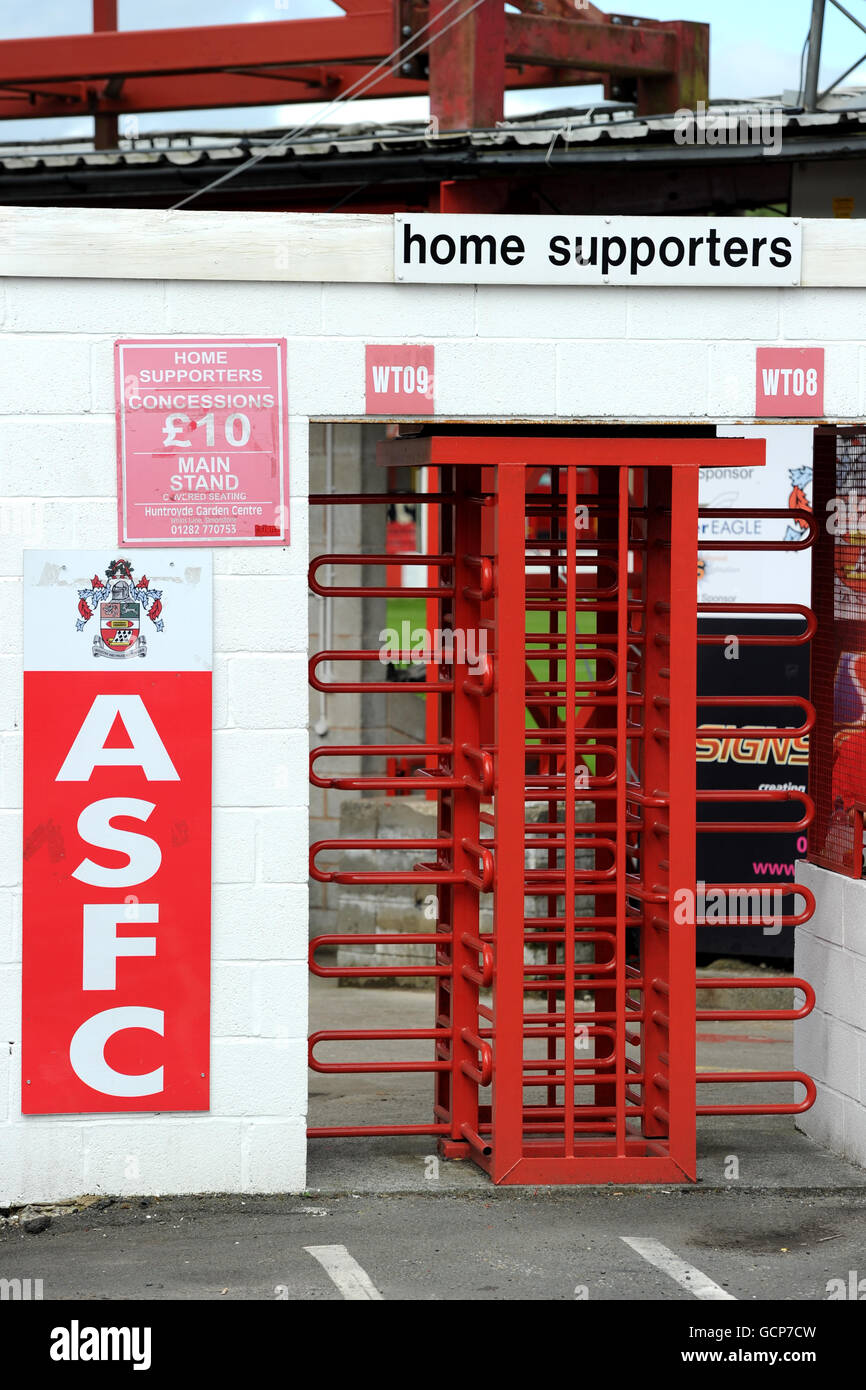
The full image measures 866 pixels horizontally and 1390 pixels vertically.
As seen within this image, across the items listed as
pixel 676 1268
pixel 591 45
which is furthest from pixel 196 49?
pixel 676 1268

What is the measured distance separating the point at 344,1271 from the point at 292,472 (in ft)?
8.23

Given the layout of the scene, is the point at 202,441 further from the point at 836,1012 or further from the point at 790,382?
the point at 836,1012

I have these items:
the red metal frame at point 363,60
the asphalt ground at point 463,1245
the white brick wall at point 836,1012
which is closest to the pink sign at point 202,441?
the asphalt ground at point 463,1245

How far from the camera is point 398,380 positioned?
241 inches

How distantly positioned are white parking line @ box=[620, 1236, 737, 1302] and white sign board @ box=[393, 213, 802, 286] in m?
3.08

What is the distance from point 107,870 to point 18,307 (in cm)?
184


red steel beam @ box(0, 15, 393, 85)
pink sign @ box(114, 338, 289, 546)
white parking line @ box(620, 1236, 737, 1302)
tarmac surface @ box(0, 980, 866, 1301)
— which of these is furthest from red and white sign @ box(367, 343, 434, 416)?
red steel beam @ box(0, 15, 393, 85)

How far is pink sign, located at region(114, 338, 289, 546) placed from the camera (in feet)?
19.9

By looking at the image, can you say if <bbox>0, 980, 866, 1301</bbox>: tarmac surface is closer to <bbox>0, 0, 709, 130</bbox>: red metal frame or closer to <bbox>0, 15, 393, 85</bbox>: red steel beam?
<bbox>0, 0, 709, 130</bbox>: red metal frame

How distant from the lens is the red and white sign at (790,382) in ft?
20.6

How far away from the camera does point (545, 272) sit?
6.17m

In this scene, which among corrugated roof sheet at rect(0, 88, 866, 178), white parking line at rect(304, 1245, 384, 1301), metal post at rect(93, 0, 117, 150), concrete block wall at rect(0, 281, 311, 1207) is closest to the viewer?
white parking line at rect(304, 1245, 384, 1301)

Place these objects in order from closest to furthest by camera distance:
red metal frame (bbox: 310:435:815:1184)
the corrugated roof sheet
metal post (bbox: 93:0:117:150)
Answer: red metal frame (bbox: 310:435:815:1184) < the corrugated roof sheet < metal post (bbox: 93:0:117:150)

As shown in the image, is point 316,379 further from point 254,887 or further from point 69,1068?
point 69,1068
